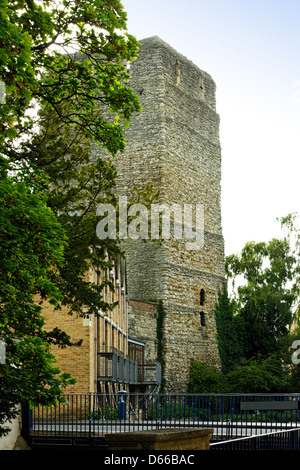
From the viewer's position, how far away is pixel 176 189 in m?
45.4

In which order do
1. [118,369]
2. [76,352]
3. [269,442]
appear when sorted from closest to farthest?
[269,442], [76,352], [118,369]

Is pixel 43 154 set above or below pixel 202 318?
above

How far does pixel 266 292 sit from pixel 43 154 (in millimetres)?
35635

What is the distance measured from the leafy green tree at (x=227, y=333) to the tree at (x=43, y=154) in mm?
31688

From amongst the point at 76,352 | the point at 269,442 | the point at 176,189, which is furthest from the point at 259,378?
the point at 269,442

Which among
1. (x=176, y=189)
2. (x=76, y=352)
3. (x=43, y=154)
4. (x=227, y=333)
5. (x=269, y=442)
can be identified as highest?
(x=176, y=189)

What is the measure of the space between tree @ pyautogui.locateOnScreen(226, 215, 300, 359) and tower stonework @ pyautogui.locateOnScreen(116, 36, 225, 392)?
10.2 ft

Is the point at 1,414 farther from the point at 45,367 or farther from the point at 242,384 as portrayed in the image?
the point at 242,384

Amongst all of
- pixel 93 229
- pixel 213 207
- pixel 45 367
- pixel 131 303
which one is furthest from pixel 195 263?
pixel 45 367

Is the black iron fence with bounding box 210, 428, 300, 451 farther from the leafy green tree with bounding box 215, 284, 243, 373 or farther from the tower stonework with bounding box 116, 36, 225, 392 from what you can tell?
the leafy green tree with bounding box 215, 284, 243, 373

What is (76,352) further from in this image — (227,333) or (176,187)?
(227,333)

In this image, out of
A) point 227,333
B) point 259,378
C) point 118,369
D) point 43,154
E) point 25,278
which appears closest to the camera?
point 25,278

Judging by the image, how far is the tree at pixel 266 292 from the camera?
49750 millimetres

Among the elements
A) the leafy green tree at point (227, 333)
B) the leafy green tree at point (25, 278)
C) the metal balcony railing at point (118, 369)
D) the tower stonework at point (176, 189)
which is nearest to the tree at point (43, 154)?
the leafy green tree at point (25, 278)
